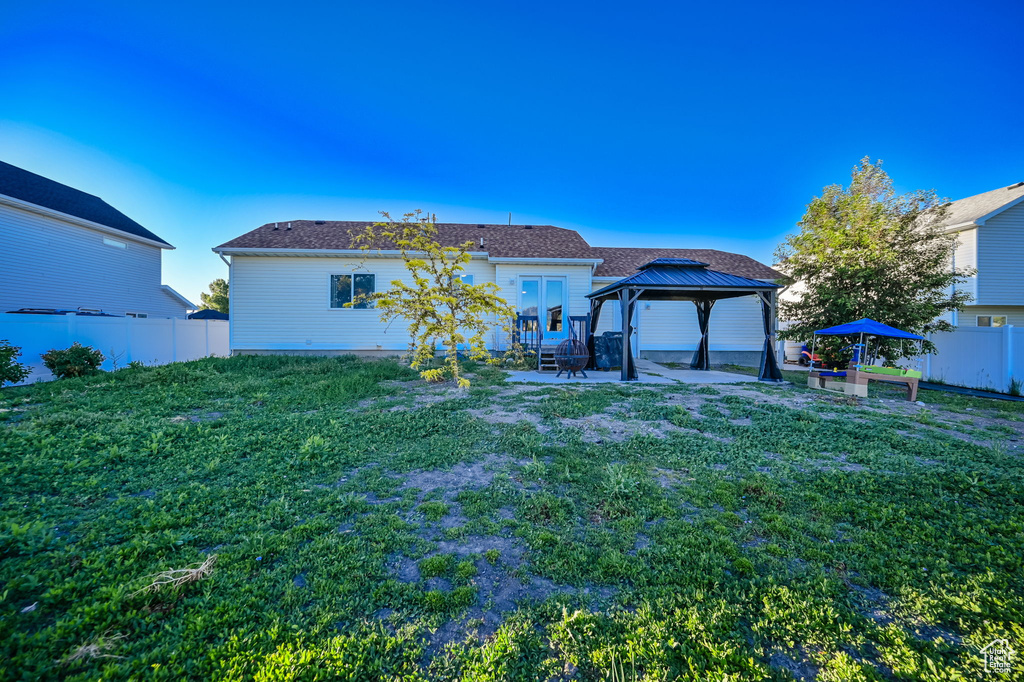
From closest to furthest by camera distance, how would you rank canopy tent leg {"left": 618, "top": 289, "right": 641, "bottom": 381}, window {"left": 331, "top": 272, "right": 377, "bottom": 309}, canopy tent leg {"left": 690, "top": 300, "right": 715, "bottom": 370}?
canopy tent leg {"left": 618, "top": 289, "right": 641, "bottom": 381} < canopy tent leg {"left": 690, "top": 300, "right": 715, "bottom": 370} < window {"left": 331, "top": 272, "right": 377, "bottom": 309}

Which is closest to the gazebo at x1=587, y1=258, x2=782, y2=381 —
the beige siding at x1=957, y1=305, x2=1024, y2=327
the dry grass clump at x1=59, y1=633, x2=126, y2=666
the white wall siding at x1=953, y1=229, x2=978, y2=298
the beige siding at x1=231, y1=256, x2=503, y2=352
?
the beige siding at x1=231, y1=256, x2=503, y2=352

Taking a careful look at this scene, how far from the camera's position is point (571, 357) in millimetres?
9570

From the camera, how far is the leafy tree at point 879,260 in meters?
10.6

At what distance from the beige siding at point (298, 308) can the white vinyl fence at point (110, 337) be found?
1773 mm

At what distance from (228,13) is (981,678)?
14.3 metres

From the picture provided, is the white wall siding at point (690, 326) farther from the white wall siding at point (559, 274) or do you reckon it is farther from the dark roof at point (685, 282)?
the dark roof at point (685, 282)

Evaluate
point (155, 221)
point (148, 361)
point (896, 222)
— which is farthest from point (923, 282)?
point (155, 221)

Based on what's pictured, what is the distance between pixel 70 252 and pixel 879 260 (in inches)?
1057

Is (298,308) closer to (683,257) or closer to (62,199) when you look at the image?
(62,199)

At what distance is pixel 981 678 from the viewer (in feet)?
5.05

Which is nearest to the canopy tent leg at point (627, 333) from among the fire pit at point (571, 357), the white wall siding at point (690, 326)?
the fire pit at point (571, 357)

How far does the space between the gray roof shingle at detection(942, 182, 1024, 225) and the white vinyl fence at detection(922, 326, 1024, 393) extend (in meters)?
5.59

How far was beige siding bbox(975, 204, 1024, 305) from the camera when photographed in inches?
540

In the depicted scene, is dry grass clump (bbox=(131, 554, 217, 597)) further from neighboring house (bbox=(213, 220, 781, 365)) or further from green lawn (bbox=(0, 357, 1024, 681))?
neighboring house (bbox=(213, 220, 781, 365))
